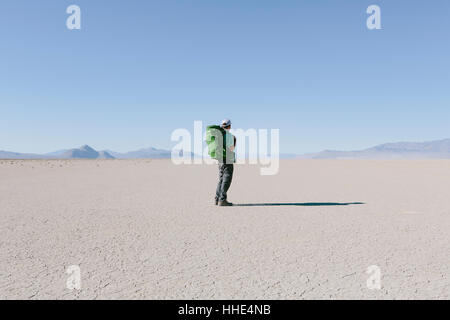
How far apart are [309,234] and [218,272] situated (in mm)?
2330

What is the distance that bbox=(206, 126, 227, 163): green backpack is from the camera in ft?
28.3

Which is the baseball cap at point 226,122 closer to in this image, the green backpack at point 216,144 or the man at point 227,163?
the man at point 227,163

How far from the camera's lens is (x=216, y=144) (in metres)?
8.62

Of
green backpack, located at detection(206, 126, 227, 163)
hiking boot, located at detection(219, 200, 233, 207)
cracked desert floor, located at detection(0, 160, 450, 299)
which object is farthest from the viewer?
hiking boot, located at detection(219, 200, 233, 207)

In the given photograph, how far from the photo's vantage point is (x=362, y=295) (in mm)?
3377

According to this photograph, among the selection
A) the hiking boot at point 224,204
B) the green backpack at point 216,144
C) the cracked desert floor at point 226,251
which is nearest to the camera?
the cracked desert floor at point 226,251

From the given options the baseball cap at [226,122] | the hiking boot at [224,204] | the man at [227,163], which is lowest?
the hiking boot at [224,204]

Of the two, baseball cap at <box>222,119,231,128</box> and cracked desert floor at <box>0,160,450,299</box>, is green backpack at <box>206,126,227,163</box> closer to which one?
baseball cap at <box>222,119,231,128</box>

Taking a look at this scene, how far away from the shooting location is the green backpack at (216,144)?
28.3ft

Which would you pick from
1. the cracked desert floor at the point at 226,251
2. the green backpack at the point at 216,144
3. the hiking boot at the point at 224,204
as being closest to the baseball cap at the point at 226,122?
the green backpack at the point at 216,144

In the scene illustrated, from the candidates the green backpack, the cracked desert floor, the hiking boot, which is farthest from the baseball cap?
the cracked desert floor

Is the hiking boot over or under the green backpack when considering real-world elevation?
under

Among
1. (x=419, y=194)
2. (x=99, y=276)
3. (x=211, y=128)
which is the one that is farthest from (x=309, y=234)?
(x=419, y=194)

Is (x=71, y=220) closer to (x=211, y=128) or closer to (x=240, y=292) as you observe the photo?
(x=211, y=128)
